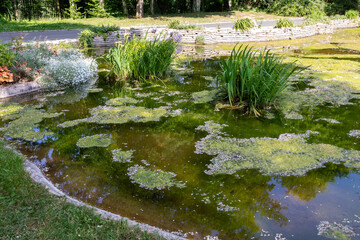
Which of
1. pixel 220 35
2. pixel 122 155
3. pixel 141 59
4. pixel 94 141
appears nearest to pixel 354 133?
pixel 122 155

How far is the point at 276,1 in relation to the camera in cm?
2255

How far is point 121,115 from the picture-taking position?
16.6 feet

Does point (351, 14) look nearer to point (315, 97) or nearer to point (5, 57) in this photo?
point (315, 97)

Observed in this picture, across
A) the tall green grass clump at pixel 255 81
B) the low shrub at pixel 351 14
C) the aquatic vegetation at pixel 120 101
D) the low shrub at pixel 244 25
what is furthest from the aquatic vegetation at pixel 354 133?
the low shrub at pixel 351 14

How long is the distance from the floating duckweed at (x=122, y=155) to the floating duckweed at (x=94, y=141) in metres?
0.25

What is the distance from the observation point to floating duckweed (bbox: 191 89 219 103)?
580cm

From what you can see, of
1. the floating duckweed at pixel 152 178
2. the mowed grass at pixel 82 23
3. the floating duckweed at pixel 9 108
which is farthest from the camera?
the mowed grass at pixel 82 23

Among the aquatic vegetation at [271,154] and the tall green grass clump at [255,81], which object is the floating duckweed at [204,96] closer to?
the tall green grass clump at [255,81]

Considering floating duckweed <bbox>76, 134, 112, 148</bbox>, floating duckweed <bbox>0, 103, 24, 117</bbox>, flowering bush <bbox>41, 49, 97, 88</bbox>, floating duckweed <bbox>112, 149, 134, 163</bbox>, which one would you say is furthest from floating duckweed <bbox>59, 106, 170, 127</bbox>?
flowering bush <bbox>41, 49, 97, 88</bbox>

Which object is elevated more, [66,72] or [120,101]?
[66,72]

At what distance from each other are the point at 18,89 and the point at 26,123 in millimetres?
1773

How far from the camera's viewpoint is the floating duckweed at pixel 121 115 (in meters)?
4.84

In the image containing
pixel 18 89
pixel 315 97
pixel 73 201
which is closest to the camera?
pixel 73 201

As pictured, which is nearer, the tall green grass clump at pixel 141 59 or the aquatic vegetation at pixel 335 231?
the aquatic vegetation at pixel 335 231
